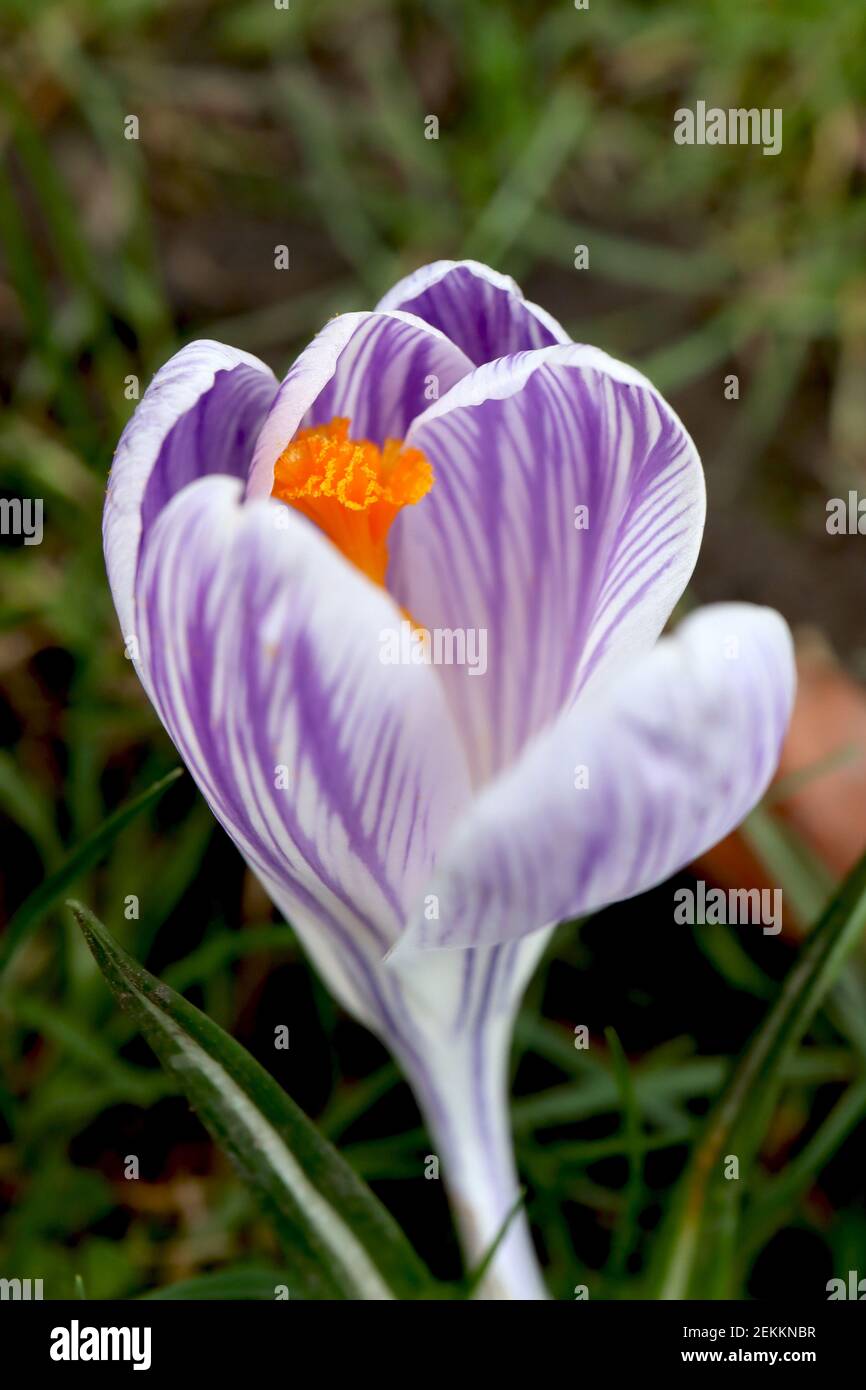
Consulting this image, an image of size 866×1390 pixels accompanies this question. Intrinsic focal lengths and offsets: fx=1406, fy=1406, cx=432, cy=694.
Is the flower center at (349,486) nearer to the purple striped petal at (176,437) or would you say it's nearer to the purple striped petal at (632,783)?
the purple striped petal at (176,437)

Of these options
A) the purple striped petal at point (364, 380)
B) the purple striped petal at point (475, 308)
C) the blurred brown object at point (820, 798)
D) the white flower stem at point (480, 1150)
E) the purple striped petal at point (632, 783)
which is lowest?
the white flower stem at point (480, 1150)

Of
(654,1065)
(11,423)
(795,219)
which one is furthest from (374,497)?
(795,219)

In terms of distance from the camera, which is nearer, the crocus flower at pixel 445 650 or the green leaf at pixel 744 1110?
the crocus flower at pixel 445 650

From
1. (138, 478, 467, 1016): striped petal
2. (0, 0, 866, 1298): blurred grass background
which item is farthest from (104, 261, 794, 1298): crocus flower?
(0, 0, 866, 1298): blurred grass background

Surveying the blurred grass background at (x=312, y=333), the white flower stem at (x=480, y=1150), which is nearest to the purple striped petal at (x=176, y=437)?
the white flower stem at (x=480, y=1150)

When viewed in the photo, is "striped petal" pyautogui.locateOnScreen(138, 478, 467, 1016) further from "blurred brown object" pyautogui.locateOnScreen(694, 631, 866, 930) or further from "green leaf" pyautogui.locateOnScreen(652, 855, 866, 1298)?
"blurred brown object" pyautogui.locateOnScreen(694, 631, 866, 930)

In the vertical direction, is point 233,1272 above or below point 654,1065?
below

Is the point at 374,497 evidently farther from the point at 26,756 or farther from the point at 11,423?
the point at 11,423
